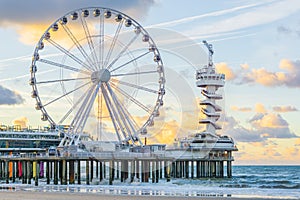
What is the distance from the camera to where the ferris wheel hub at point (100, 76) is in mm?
60969

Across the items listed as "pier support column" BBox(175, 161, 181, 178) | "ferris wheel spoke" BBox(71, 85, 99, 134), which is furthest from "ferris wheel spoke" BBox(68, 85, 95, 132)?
"pier support column" BBox(175, 161, 181, 178)

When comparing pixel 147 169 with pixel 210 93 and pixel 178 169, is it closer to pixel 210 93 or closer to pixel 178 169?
pixel 178 169

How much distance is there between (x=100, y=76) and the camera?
60969 mm

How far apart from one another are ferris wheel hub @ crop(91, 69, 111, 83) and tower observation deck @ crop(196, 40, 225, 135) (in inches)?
983

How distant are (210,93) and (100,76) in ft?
85.6

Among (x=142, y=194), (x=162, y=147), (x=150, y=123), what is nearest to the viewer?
(x=142, y=194)

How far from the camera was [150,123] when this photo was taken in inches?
2552

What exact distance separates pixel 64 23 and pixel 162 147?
51.1ft

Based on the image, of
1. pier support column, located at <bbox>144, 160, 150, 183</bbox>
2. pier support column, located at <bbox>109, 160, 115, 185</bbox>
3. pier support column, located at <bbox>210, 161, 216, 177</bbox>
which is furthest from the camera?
pier support column, located at <bbox>210, 161, 216, 177</bbox>

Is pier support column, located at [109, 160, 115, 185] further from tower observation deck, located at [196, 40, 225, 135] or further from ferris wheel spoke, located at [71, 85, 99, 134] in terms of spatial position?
tower observation deck, located at [196, 40, 225, 135]

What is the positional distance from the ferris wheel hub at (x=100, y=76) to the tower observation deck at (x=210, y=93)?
82.0 feet

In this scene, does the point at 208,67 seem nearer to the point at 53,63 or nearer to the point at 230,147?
the point at 230,147

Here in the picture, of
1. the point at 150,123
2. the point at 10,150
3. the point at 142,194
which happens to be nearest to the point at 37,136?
the point at 10,150

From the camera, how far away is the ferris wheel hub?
60969 millimetres
